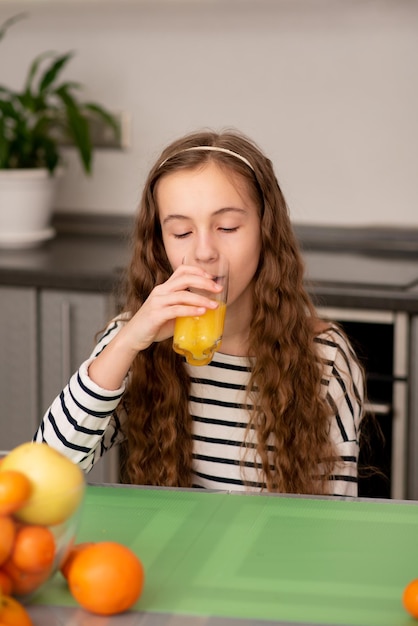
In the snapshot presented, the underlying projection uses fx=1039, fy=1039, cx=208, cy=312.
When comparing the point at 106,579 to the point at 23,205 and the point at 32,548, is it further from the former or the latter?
the point at 23,205

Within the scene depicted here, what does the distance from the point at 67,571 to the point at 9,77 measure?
2479mm

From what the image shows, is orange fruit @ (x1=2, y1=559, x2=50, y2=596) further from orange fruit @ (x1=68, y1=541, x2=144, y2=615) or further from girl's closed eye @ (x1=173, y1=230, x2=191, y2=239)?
girl's closed eye @ (x1=173, y1=230, x2=191, y2=239)

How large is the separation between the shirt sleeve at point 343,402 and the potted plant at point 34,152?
145 cm

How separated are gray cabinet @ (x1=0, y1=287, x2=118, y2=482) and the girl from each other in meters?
0.91

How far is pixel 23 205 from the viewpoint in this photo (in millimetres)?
2920

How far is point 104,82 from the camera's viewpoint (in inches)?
121

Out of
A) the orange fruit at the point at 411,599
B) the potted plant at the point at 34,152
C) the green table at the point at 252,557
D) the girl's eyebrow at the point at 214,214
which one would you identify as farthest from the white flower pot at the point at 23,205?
the orange fruit at the point at 411,599

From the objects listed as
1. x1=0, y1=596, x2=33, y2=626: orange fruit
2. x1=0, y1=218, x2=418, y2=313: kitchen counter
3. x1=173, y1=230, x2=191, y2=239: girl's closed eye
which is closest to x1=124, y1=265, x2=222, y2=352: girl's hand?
x1=173, y1=230, x2=191, y2=239: girl's closed eye

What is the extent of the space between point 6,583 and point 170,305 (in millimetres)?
553

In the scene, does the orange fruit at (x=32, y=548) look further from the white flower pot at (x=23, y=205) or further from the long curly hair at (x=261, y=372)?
the white flower pot at (x=23, y=205)

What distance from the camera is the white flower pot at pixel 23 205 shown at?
9.47 feet

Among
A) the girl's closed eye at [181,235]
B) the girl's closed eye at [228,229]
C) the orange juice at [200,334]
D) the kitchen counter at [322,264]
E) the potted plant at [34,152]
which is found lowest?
the orange juice at [200,334]

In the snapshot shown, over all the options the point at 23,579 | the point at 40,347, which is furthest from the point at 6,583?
the point at 40,347

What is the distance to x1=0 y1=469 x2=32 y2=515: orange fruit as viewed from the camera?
2.91 ft
